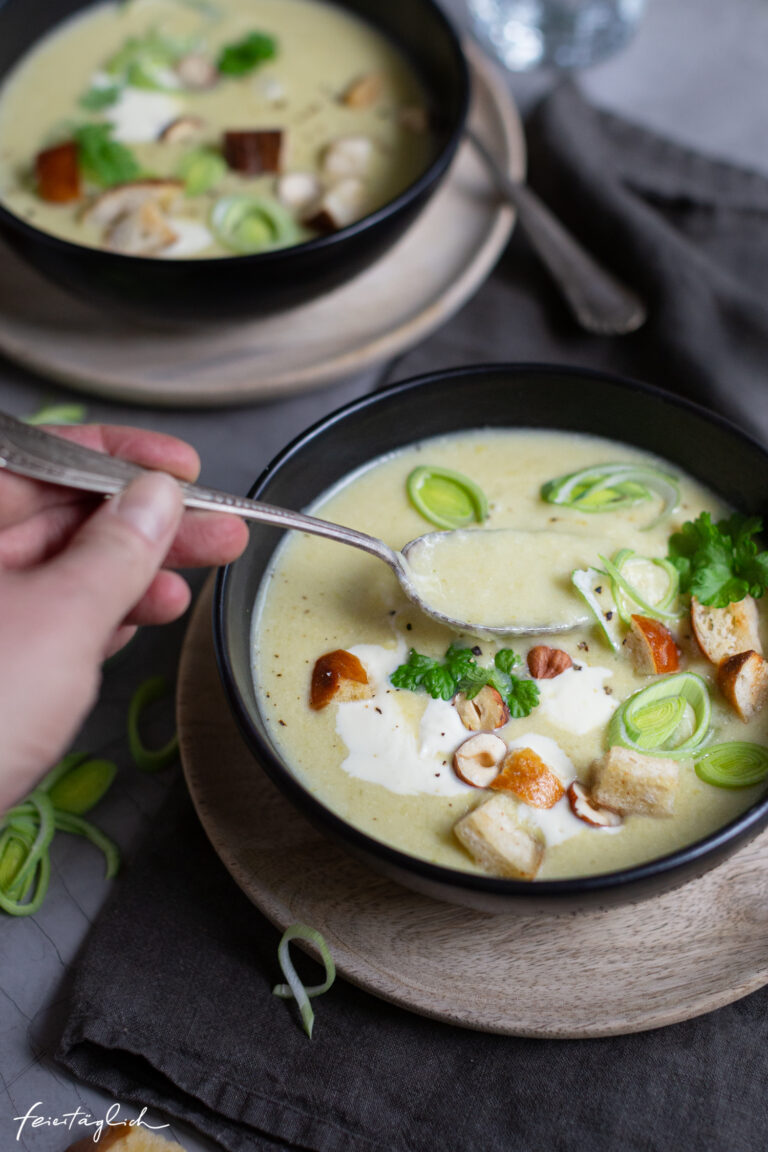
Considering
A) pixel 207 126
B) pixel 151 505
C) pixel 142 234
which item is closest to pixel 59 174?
pixel 142 234

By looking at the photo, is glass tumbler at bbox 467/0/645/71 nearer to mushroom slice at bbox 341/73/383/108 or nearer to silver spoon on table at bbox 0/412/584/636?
mushroom slice at bbox 341/73/383/108

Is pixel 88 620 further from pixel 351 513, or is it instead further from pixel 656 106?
pixel 656 106

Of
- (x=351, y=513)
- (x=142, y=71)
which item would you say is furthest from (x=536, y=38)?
(x=351, y=513)

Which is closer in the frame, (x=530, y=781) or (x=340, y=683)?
(x=530, y=781)

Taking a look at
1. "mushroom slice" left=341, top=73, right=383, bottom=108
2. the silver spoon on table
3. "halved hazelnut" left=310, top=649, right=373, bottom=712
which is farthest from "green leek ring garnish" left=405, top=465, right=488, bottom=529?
"mushroom slice" left=341, top=73, right=383, bottom=108

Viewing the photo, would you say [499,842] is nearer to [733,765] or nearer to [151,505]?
[733,765]
